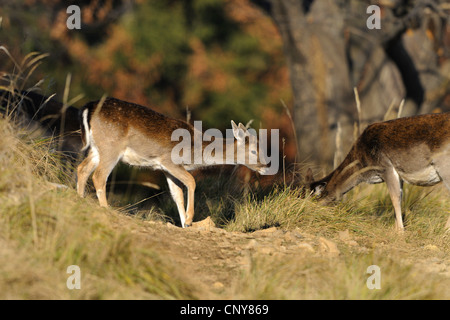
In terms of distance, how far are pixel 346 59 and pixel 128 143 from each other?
6.27 metres

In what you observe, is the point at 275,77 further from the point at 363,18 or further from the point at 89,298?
the point at 89,298

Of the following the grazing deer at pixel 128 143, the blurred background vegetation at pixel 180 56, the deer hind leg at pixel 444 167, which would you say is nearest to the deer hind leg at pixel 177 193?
the grazing deer at pixel 128 143

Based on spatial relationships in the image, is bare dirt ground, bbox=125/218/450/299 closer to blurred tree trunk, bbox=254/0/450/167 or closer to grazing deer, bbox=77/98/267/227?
grazing deer, bbox=77/98/267/227

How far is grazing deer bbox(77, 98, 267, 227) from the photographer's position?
8273mm

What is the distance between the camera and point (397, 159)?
8594mm

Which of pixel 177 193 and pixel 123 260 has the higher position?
pixel 177 193

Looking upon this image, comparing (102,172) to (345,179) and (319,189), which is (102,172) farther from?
(345,179)

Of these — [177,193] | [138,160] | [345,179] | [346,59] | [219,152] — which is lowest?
[177,193]

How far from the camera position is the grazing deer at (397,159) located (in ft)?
27.1

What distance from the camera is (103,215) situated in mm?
6016

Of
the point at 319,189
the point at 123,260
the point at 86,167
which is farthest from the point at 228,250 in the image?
the point at 319,189

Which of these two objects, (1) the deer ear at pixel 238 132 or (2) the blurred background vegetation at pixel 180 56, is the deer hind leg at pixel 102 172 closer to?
(1) the deer ear at pixel 238 132
